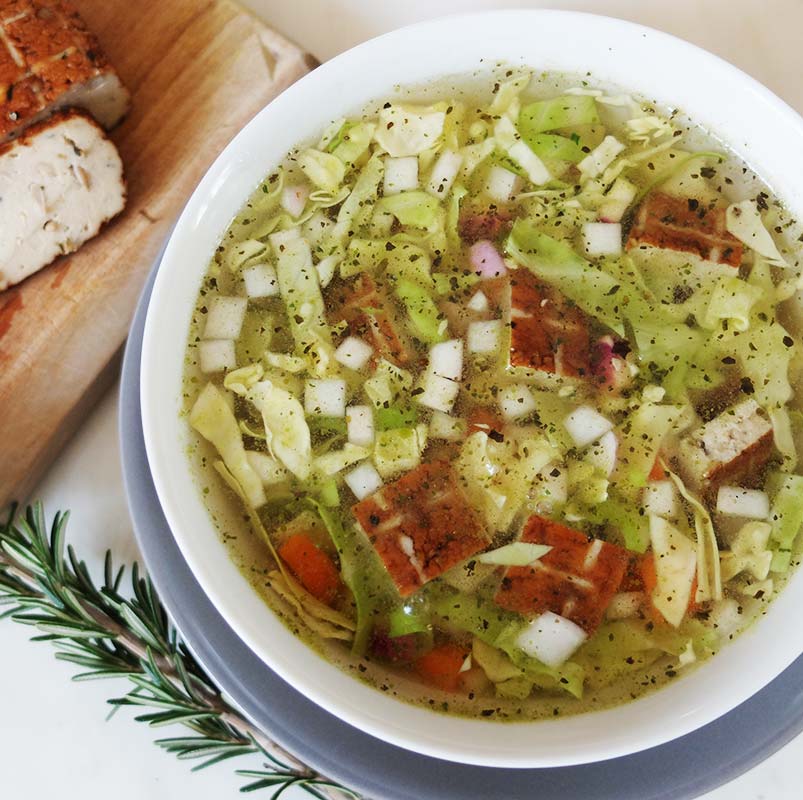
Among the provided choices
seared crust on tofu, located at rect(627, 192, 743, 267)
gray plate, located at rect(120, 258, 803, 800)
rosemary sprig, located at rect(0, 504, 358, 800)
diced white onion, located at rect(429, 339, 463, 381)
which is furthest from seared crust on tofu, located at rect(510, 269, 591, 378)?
rosemary sprig, located at rect(0, 504, 358, 800)

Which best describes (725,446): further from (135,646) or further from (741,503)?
(135,646)

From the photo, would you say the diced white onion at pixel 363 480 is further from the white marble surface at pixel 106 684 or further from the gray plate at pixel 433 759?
the white marble surface at pixel 106 684

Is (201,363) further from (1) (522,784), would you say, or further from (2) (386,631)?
(1) (522,784)

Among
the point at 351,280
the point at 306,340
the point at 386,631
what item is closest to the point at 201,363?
the point at 306,340

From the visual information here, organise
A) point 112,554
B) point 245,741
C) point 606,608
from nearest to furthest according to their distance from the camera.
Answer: point 606,608, point 245,741, point 112,554

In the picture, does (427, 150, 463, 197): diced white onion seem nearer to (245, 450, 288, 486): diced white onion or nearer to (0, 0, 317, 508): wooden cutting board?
(0, 0, 317, 508): wooden cutting board

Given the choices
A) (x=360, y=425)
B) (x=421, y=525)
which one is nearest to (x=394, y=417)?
(x=360, y=425)

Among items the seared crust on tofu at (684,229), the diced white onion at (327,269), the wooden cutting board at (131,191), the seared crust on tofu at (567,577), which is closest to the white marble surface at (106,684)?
the wooden cutting board at (131,191)
